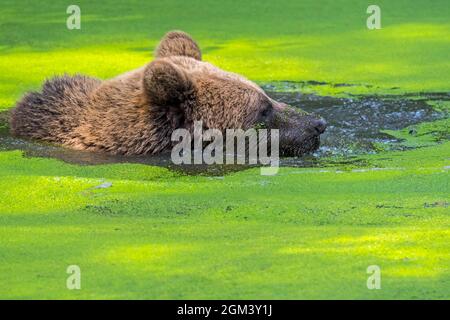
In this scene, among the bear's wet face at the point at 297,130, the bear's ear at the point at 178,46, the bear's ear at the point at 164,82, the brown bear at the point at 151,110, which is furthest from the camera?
the bear's ear at the point at 178,46

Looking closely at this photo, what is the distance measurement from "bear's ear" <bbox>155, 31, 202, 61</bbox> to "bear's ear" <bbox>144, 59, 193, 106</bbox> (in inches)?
42.0

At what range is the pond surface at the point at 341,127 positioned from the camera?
898 cm

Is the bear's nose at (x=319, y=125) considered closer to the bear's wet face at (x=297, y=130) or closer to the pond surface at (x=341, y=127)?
the bear's wet face at (x=297, y=130)

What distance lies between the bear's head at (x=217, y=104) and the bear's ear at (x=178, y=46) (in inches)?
6.7

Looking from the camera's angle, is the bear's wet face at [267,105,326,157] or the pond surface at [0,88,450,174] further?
the bear's wet face at [267,105,326,157]

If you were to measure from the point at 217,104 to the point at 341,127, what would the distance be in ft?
A: 5.45

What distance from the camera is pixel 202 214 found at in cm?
715

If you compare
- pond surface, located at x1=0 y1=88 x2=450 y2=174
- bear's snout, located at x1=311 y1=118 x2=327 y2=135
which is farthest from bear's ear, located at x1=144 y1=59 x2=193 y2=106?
bear's snout, located at x1=311 y1=118 x2=327 y2=135

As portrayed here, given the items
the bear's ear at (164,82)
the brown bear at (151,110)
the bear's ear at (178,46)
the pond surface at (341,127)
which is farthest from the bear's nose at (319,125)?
the bear's ear at (178,46)

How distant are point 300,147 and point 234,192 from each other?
1932 mm

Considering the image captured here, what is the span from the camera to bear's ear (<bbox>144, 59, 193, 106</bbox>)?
8.86m

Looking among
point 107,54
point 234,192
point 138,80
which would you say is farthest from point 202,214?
point 107,54

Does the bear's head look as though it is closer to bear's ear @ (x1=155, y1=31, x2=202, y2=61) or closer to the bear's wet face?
the bear's wet face

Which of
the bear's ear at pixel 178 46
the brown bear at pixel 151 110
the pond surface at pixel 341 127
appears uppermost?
the bear's ear at pixel 178 46
